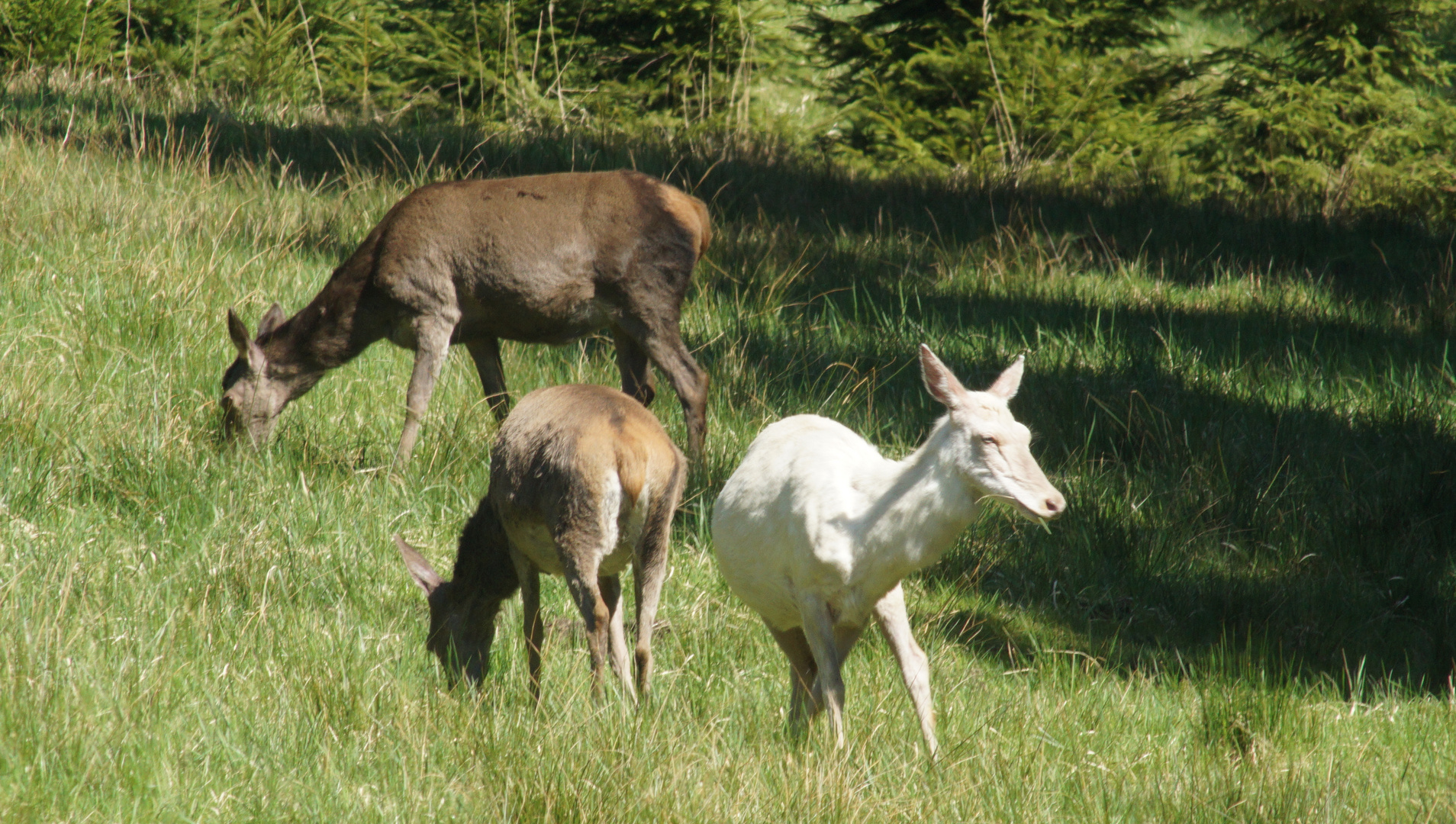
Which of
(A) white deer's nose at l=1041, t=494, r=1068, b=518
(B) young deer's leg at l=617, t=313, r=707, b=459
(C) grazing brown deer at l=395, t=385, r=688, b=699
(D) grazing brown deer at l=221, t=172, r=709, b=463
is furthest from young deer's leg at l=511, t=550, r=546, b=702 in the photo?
(B) young deer's leg at l=617, t=313, r=707, b=459

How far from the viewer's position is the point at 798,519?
3555 mm

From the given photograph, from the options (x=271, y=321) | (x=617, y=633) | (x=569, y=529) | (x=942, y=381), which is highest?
(x=942, y=381)

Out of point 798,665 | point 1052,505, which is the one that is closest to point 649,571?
point 798,665

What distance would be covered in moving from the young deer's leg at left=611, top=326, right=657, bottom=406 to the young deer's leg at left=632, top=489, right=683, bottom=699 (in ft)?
9.40

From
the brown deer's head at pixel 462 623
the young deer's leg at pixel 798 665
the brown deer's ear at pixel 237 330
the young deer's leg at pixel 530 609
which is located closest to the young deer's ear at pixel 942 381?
the young deer's leg at pixel 798 665

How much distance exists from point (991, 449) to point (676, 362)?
12.2 ft

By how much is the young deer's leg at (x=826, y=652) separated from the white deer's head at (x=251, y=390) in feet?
12.0

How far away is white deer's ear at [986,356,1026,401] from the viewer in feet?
11.5

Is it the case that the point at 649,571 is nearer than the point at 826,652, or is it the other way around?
the point at 826,652

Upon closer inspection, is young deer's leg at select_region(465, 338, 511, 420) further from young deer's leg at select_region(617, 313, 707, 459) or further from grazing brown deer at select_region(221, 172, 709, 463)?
young deer's leg at select_region(617, 313, 707, 459)

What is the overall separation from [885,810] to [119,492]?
3460 millimetres

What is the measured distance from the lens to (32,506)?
16.0ft

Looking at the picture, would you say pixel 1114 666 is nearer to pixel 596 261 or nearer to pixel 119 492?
pixel 596 261

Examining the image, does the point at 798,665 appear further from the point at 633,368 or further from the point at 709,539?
the point at 633,368
